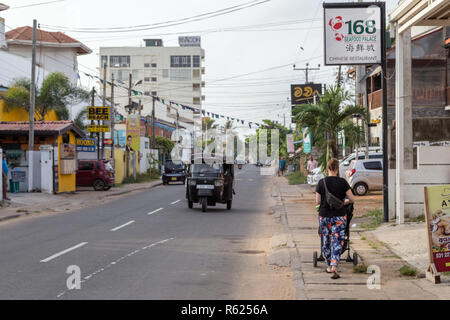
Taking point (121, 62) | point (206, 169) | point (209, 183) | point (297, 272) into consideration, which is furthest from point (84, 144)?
point (121, 62)


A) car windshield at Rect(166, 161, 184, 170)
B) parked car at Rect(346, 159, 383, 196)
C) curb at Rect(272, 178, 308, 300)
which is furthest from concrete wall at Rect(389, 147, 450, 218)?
car windshield at Rect(166, 161, 184, 170)

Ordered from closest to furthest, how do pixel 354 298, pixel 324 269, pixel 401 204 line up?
1. pixel 354 298
2. pixel 324 269
3. pixel 401 204

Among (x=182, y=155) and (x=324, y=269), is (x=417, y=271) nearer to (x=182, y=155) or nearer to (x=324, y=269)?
(x=324, y=269)

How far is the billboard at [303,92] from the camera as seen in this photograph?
6019cm

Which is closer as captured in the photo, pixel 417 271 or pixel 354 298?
pixel 354 298

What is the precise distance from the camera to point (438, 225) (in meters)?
8.40

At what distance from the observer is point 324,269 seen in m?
9.61

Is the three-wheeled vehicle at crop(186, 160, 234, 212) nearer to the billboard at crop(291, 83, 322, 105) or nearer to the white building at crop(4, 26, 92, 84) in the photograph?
the white building at crop(4, 26, 92, 84)

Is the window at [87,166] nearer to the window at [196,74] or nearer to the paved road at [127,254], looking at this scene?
the paved road at [127,254]

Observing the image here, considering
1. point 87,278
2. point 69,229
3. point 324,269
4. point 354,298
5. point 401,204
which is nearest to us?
point 354,298

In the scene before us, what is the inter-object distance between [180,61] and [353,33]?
313ft

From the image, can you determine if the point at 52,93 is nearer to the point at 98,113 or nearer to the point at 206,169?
the point at 98,113
